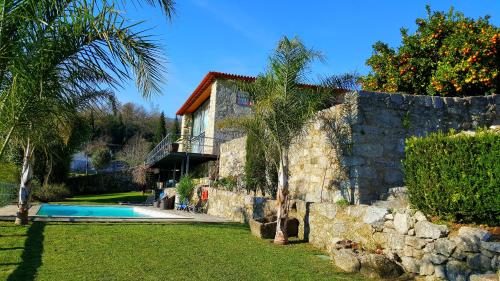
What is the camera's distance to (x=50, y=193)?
2173 cm

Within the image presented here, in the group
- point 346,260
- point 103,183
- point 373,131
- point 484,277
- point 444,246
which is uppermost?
point 373,131

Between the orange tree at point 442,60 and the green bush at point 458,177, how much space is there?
5.26 metres

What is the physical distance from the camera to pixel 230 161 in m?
16.5

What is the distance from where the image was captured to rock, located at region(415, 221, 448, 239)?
17.1ft

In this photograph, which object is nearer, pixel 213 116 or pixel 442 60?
pixel 442 60

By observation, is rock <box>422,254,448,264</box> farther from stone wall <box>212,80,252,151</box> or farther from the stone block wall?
stone wall <box>212,80,252,151</box>

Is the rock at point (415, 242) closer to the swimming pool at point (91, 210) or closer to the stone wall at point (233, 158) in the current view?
the stone wall at point (233, 158)

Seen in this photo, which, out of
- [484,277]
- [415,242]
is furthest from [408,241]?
[484,277]

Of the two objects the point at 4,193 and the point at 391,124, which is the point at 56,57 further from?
the point at 4,193

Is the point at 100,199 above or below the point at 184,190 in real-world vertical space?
below

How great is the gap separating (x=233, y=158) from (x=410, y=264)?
35.7ft

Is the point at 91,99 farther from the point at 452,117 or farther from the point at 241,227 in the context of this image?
the point at 452,117

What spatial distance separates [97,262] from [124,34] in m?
3.19

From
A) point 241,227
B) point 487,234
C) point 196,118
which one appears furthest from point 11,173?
point 487,234
